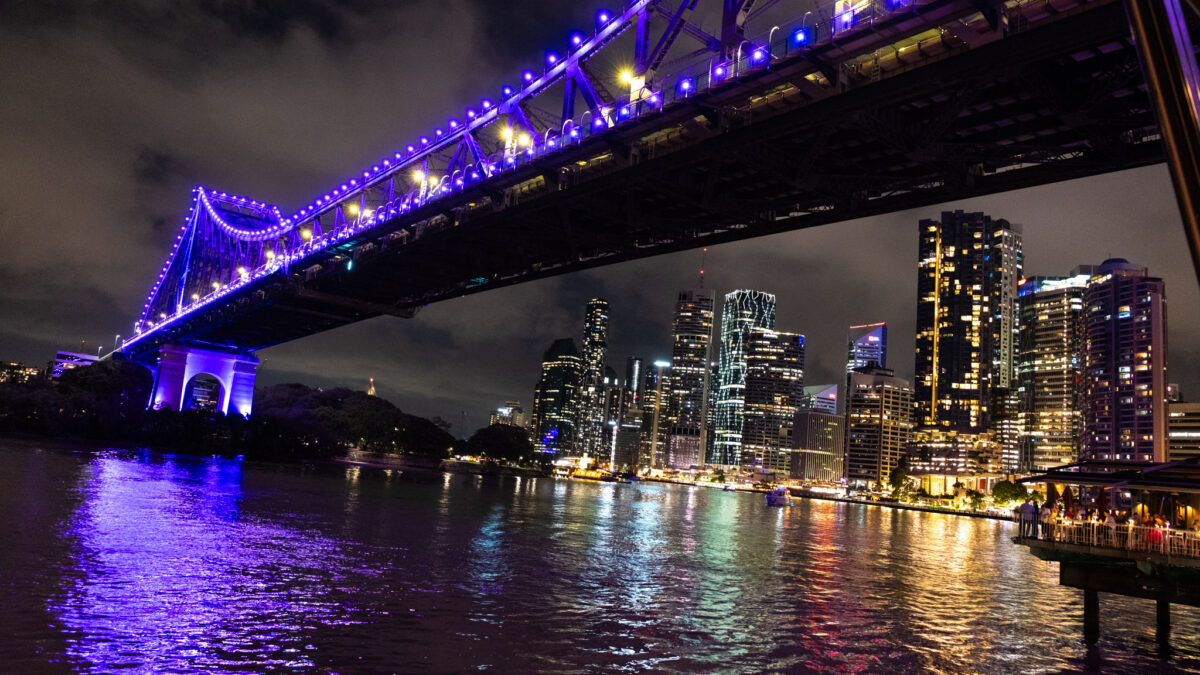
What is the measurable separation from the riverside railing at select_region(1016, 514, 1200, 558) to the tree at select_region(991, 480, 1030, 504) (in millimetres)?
130900

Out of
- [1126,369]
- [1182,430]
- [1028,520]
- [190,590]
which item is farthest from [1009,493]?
[190,590]

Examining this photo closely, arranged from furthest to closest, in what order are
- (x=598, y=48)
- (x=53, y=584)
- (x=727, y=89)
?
1. (x=598, y=48)
2. (x=727, y=89)
3. (x=53, y=584)

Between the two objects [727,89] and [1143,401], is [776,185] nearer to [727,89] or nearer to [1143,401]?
[727,89]

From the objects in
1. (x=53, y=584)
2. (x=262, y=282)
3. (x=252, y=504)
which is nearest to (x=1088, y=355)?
(x=262, y=282)

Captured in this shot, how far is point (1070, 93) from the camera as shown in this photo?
21.1 m

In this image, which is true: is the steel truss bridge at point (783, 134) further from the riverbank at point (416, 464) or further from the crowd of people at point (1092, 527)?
the riverbank at point (416, 464)

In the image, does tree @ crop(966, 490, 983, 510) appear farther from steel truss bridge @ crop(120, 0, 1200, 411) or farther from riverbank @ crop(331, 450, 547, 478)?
steel truss bridge @ crop(120, 0, 1200, 411)

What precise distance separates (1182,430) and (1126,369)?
18.5 meters

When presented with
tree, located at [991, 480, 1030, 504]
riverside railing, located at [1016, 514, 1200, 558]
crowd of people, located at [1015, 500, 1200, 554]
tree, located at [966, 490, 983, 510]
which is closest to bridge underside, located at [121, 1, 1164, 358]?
crowd of people, located at [1015, 500, 1200, 554]

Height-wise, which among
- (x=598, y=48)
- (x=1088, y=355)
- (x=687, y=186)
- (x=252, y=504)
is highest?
(x=1088, y=355)

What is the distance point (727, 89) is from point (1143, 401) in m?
197

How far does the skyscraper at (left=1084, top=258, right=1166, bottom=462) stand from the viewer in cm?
17850

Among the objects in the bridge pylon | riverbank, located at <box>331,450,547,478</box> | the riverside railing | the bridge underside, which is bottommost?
riverbank, located at <box>331,450,547,478</box>

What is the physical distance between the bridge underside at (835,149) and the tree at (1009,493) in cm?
12243
